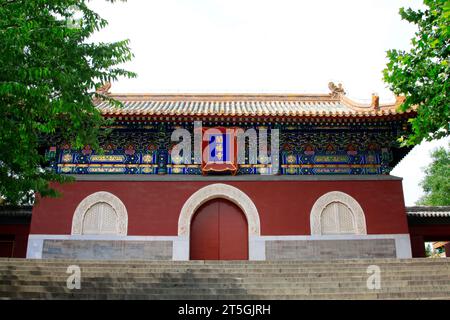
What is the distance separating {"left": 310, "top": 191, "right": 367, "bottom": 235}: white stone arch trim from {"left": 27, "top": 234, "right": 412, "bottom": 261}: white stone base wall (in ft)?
0.68

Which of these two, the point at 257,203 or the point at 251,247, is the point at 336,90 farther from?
the point at 251,247

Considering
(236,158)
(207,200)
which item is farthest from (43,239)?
(236,158)

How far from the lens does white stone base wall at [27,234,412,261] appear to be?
10242 millimetres

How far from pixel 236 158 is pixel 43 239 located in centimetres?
519

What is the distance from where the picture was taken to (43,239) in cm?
1038

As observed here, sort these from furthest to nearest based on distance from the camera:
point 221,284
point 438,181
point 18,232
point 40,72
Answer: point 438,181 < point 18,232 < point 221,284 < point 40,72

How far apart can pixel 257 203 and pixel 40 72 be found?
6784mm

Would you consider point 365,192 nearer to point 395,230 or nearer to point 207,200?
point 395,230

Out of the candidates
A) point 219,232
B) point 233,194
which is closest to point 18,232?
point 219,232

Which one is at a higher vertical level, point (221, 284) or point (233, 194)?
point (233, 194)

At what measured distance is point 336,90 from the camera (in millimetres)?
14516

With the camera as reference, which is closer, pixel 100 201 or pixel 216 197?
pixel 100 201

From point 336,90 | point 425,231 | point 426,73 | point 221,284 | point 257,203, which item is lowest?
point 221,284
